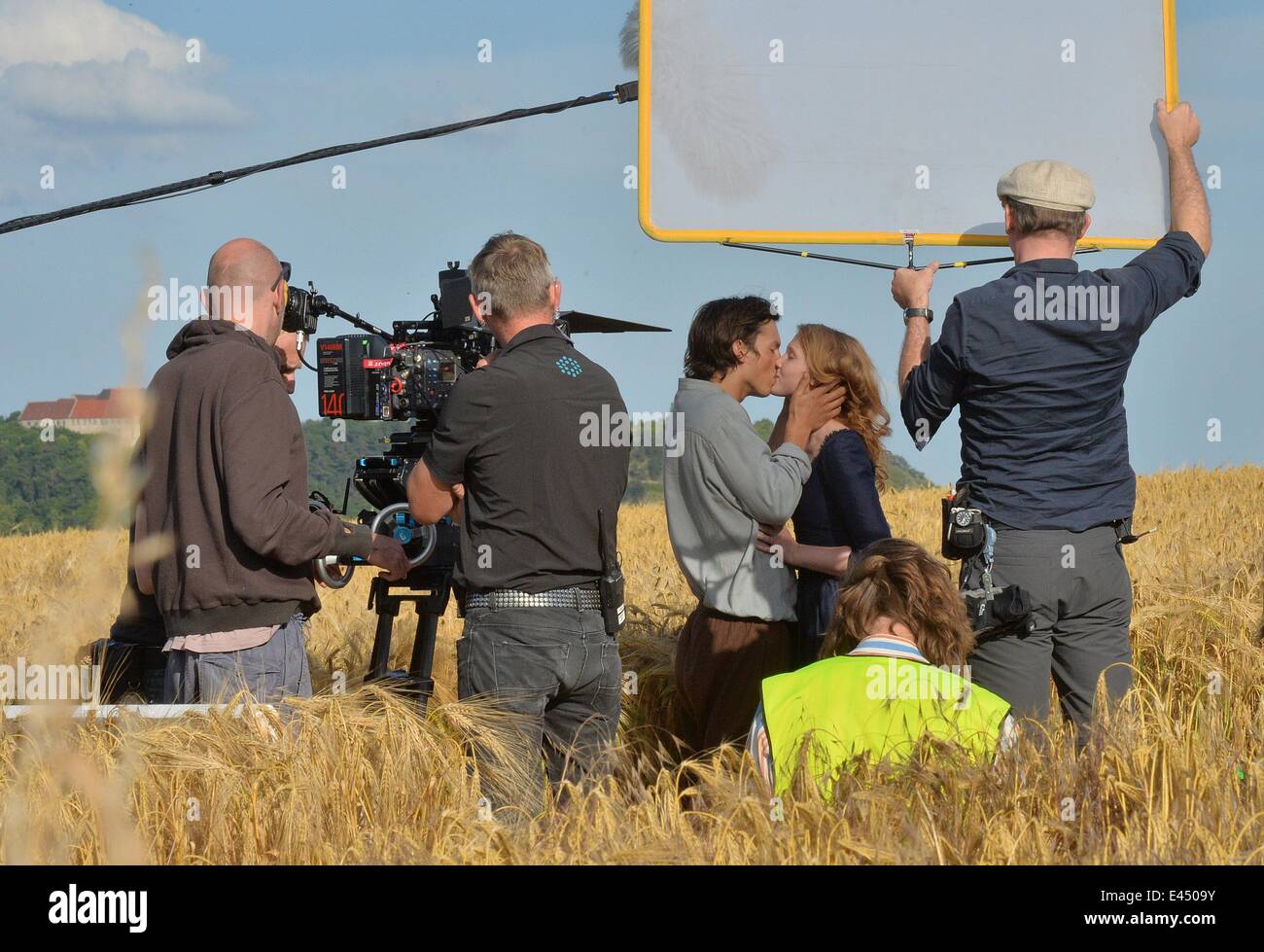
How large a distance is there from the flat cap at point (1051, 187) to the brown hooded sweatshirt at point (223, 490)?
2.20m

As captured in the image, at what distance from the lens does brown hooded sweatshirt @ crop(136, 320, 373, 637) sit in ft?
11.9

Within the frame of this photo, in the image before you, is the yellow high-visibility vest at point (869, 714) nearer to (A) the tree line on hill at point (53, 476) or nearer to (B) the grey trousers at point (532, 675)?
(B) the grey trousers at point (532, 675)

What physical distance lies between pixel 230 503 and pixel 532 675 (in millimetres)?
973

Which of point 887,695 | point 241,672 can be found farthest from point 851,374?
point 241,672

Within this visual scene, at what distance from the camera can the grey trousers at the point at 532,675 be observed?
3.65 m

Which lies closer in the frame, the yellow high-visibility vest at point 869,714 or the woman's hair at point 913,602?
the yellow high-visibility vest at point 869,714

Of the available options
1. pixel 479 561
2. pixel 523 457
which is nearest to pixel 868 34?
pixel 523 457

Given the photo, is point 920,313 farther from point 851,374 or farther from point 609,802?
point 609,802

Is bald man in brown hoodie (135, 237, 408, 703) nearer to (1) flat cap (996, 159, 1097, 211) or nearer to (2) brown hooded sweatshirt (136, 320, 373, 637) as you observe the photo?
(2) brown hooded sweatshirt (136, 320, 373, 637)

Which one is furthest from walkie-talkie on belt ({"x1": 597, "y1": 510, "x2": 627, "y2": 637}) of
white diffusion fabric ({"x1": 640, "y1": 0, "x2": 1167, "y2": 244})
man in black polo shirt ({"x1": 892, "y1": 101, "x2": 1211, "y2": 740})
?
white diffusion fabric ({"x1": 640, "y1": 0, "x2": 1167, "y2": 244})

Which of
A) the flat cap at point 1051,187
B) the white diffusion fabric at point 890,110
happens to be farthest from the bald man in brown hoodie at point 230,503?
the flat cap at point 1051,187

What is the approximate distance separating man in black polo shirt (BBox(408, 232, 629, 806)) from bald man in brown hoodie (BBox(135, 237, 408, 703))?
1.28ft

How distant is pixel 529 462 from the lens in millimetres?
3678
